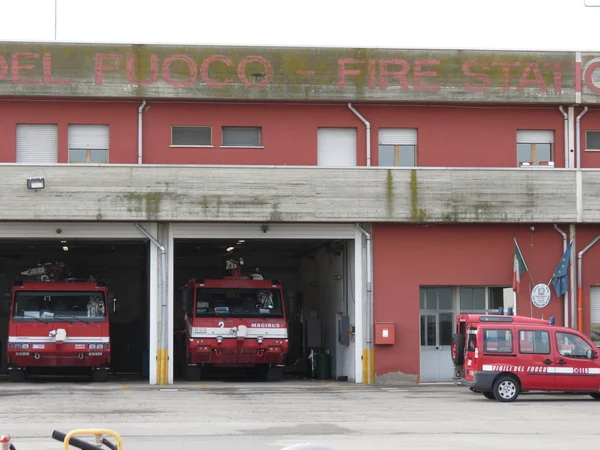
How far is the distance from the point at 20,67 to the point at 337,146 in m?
8.62

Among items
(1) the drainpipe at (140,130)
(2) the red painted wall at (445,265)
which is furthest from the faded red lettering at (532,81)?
(1) the drainpipe at (140,130)

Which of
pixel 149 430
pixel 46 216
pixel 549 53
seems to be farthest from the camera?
pixel 549 53

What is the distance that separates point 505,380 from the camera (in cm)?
2417

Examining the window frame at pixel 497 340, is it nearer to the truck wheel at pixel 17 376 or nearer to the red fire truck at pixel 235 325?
the red fire truck at pixel 235 325

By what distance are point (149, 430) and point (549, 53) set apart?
1810cm

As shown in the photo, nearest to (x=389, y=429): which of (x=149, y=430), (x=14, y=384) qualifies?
(x=149, y=430)

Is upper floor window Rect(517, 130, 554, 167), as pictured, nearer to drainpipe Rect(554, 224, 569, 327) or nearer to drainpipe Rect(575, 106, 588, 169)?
drainpipe Rect(575, 106, 588, 169)

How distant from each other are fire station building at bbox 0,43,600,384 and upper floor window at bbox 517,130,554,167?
0.20 ft

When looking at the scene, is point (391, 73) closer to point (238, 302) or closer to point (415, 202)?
point (415, 202)

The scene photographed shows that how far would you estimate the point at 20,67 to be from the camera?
29578 mm

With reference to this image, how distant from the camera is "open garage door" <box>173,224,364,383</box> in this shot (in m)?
30.7

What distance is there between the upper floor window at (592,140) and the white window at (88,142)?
522 inches

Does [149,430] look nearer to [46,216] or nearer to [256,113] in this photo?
[46,216]

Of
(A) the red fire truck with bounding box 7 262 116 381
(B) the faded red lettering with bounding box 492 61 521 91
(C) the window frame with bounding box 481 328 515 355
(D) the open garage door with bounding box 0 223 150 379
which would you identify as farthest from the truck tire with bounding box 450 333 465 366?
(D) the open garage door with bounding box 0 223 150 379
